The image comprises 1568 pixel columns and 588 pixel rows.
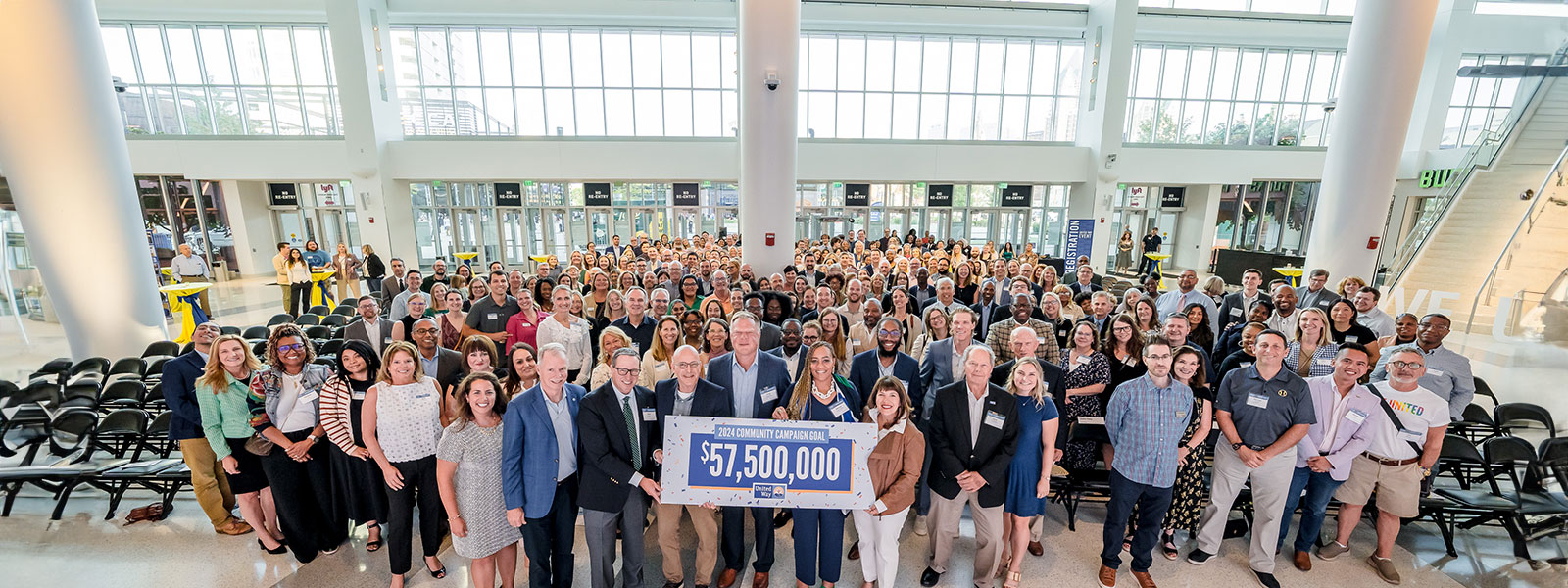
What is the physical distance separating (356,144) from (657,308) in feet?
53.3

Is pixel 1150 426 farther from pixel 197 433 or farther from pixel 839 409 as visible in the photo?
pixel 197 433

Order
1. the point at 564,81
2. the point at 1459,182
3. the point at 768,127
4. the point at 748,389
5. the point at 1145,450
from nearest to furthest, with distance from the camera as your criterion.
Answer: the point at 1145,450 < the point at 748,389 < the point at 768,127 < the point at 1459,182 < the point at 564,81

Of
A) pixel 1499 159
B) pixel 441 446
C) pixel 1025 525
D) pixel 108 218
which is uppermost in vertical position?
pixel 1499 159

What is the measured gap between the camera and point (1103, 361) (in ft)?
14.6

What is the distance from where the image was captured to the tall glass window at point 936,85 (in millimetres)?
19531

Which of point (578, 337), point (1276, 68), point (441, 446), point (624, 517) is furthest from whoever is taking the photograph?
point (1276, 68)

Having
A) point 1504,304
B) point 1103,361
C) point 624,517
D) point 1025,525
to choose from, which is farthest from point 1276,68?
point 624,517

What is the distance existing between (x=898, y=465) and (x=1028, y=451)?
0.91 meters

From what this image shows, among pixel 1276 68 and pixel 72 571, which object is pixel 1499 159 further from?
pixel 72 571

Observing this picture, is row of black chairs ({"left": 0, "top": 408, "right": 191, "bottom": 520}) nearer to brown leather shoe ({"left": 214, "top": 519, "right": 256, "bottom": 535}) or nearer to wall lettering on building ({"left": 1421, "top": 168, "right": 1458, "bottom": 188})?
brown leather shoe ({"left": 214, "top": 519, "right": 256, "bottom": 535})

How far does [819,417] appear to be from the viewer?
3.54 m

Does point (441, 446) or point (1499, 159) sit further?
point (1499, 159)

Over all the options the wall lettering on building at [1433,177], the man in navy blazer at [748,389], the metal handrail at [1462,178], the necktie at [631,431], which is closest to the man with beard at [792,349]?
the man in navy blazer at [748,389]

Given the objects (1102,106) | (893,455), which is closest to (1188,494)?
(893,455)
